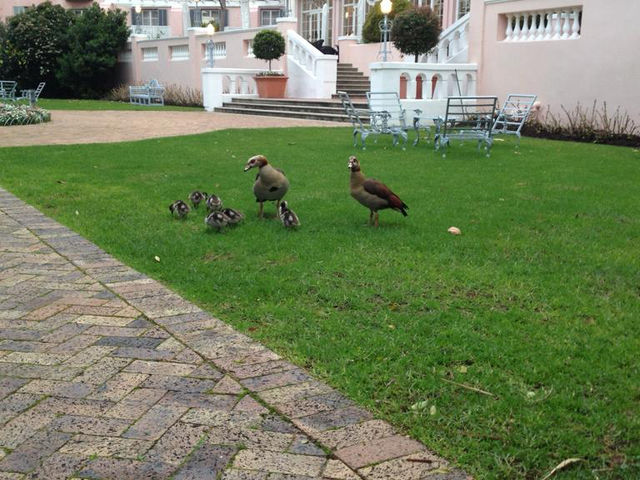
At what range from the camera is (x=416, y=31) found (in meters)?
17.7

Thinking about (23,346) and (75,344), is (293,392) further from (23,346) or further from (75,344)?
(23,346)

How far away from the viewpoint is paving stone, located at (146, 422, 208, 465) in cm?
257

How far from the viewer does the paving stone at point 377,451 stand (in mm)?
2539

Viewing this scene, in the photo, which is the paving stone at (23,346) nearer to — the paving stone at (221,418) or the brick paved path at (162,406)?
the brick paved path at (162,406)

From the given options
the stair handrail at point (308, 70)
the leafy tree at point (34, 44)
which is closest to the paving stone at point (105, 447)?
the stair handrail at point (308, 70)

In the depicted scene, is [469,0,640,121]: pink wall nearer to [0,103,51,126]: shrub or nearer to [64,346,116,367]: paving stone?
[0,103,51,126]: shrub

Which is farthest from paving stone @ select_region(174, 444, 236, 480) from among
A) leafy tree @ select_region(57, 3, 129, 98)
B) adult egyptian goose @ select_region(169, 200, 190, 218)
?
leafy tree @ select_region(57, 3, 129, 98)

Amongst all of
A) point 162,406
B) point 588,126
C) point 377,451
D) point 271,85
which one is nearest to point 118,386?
point 162,406

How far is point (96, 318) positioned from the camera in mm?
3969

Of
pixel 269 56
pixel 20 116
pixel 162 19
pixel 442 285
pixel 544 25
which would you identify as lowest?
pixel 442 285

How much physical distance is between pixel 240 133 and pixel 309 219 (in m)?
8.57

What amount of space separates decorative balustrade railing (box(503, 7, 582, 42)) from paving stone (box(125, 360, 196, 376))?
1318cm

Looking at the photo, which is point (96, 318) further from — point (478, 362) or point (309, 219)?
point (309, 219)

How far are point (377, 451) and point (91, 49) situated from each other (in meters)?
30.7
